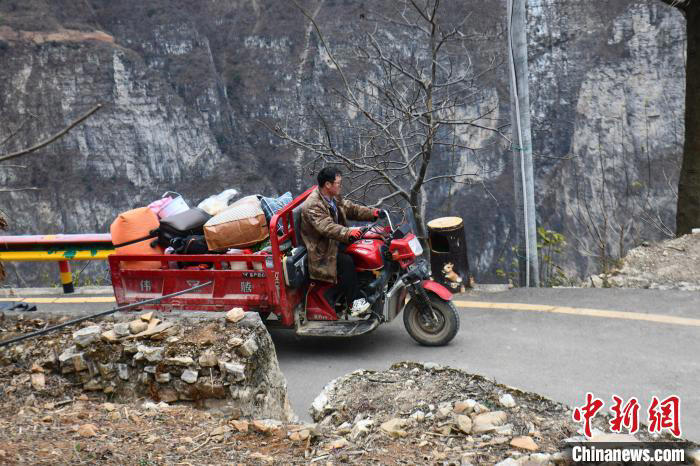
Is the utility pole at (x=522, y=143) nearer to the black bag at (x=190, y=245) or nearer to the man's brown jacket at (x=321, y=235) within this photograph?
the man's brown jacket at (x=321, y=235)

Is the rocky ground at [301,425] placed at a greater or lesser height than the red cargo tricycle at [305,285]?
lesser

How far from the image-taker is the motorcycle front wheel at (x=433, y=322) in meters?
7.39

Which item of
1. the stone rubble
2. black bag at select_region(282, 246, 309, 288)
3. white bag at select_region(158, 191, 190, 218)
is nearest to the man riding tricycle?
black bag at select_region(282, 246, 309, 288)

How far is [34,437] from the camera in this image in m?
4.44

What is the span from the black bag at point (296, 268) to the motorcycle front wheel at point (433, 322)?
A: 1.15 m

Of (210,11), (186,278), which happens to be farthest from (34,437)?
(210,11)

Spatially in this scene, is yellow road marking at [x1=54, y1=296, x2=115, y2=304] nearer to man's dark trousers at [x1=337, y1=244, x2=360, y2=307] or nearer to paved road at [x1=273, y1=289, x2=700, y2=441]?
paved road at [x1=273, y1=289, x2=700, y2=441]

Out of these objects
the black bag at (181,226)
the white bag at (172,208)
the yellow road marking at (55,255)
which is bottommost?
the yellow road marking at (55,255)

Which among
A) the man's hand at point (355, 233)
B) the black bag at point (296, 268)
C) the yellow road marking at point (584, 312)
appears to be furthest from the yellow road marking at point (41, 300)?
the yellow road marking at point (584, 312)

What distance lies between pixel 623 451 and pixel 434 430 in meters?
1.12

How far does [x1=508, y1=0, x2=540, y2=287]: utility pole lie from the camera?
30.4 feet

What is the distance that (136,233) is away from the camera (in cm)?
777

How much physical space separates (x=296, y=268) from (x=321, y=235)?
42cm

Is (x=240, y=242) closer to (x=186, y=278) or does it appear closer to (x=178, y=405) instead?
(x=186, y=278)
